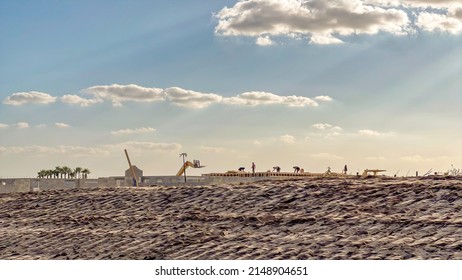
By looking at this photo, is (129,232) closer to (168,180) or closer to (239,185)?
(239,185)

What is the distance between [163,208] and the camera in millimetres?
16672

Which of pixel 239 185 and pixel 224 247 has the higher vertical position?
pixel 239 185

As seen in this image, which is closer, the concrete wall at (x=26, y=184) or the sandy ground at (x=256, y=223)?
the sandy ground at (x=256, y=223)

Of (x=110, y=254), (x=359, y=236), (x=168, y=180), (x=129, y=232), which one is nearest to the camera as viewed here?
(x=359, y=236)

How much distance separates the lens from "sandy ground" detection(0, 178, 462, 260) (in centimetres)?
1257

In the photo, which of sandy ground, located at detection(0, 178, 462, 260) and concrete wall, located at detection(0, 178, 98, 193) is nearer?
sandy ground, located at detection(0, 178, 462, 260)

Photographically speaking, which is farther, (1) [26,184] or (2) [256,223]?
(1) [26,184]

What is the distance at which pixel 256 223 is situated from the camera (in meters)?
14.4

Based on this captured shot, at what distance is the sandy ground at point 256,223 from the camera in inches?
495
